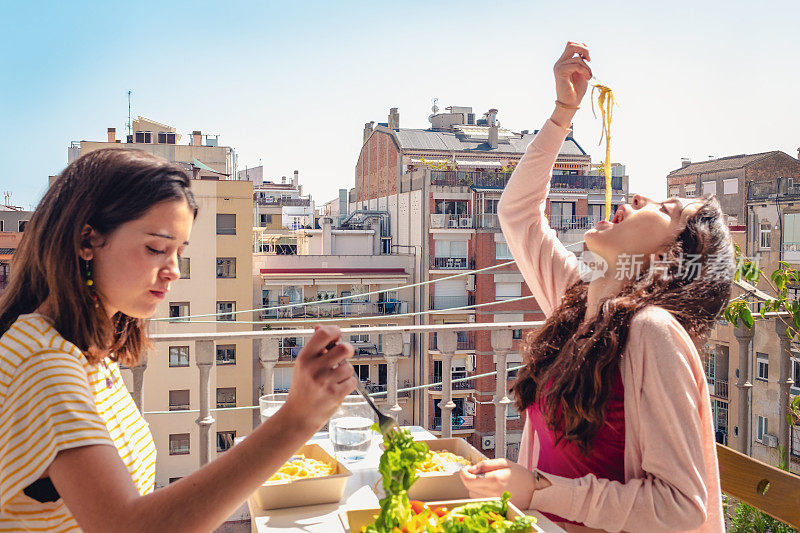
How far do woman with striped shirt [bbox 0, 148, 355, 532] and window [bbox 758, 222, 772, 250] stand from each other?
2113 cm

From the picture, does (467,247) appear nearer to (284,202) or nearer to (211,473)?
(284,202)

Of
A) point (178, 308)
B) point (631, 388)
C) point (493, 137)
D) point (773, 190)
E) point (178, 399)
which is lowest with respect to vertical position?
point (178, 399)

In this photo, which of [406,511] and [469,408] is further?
[469,408]

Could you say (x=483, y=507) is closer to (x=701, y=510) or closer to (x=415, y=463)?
(x=415, y=463)

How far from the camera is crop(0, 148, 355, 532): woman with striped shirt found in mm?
674

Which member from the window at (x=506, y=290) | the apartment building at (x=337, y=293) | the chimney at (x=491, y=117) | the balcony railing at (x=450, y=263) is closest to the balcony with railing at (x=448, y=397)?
the apartment building at (x=337, y=293)

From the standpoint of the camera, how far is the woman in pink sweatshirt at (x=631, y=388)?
43.7 inches

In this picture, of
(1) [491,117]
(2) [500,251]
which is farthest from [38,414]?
(1) [491,117]

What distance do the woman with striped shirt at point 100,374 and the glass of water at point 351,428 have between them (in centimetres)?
56

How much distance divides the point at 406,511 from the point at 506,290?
2673 cm

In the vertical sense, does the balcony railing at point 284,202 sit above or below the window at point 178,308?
above

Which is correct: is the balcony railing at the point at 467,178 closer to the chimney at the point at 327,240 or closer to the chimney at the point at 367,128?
the chimney at the point at 327,240

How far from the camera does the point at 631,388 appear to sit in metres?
1.16

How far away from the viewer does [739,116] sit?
7.54m
